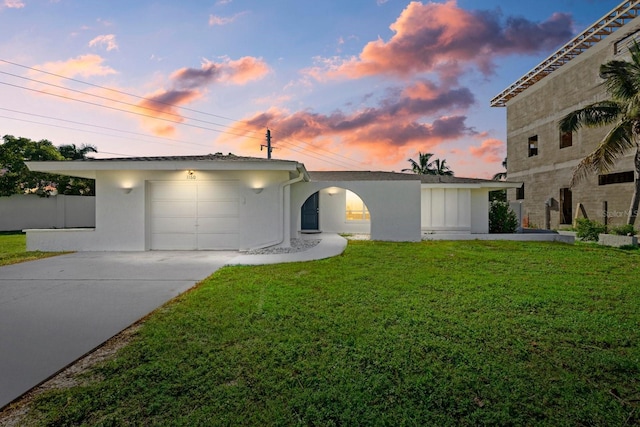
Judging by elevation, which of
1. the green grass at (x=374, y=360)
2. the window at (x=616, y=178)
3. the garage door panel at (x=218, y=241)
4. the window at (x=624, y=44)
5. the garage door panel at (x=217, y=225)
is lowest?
the green grass at (x=374, y=360)

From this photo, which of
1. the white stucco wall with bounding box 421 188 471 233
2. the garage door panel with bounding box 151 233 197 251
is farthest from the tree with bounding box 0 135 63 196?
the white stucco wall with bounding box 421 188 471 233

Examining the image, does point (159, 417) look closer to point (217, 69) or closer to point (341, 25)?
point (341, 25)

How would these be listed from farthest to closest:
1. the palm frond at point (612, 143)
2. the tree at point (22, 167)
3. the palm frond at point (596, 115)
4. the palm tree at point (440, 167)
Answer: the palm tree at point (440, 167), the tree at point (22, 167), the palm frond at point (596, 115), the palm frond at point (612, 143)

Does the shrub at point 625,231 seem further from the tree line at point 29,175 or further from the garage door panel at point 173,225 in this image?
the tree line at point 29,175

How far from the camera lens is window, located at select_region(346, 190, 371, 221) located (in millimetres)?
16344

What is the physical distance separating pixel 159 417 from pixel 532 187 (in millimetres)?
27433

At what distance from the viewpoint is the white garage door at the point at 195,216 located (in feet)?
35.9

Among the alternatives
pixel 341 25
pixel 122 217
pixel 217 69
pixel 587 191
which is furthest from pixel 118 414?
pixel 587 191

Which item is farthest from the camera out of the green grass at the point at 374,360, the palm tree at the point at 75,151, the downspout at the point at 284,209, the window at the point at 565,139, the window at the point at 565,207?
the palm tree at the point at 75,151

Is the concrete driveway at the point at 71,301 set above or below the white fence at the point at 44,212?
below

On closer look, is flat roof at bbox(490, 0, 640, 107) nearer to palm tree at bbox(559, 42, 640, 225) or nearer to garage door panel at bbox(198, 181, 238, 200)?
palm tree at bbox(559, 42, 640, 225)

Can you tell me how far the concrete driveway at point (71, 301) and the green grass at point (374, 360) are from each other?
0.44m

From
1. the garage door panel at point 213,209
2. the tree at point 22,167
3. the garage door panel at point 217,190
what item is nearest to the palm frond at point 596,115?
the garage door panel at point 217,190

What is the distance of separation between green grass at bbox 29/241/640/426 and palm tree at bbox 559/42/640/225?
10448 millimetres
